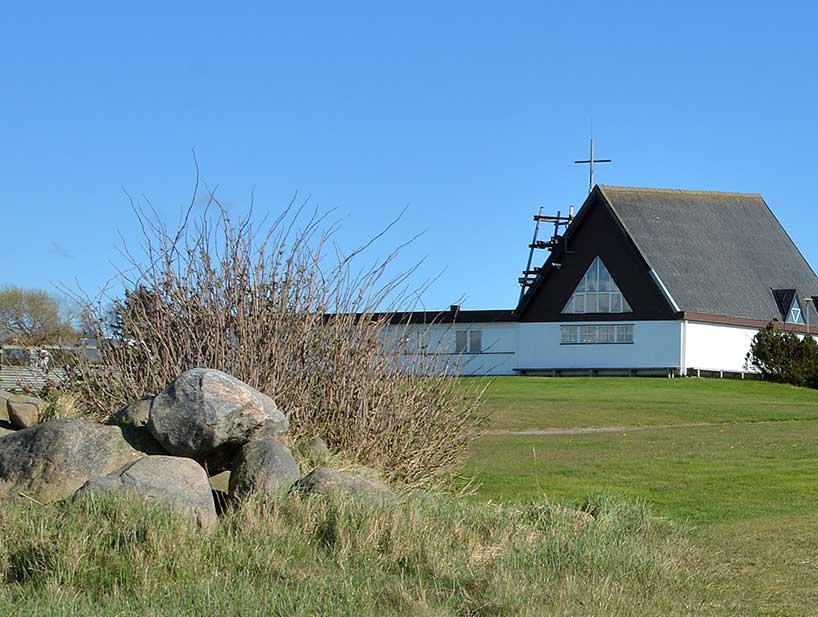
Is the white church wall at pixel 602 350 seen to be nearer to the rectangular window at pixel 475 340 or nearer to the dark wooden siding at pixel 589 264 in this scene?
the dark wooden siding at pixel 589 264

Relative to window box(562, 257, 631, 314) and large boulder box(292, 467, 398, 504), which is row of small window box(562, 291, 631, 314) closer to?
window box(562, 257, 631, 314)

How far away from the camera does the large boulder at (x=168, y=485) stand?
9.23 metres

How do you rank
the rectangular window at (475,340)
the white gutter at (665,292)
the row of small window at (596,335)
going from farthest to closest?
the rectangular window at (475,340) < the row of small window at (596,335) < the white gutter at (665,292)

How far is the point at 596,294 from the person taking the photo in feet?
187

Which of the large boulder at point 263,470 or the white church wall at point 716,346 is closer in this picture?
the large boulder at point 263,470

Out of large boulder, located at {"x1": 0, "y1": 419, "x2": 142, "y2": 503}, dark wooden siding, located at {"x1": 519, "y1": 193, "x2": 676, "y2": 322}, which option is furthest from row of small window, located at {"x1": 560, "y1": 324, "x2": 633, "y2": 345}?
large boulder, located at {"x1": 0, "y1": 419, "x2": 142, "y2": 503}

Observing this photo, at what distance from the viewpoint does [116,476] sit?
958 cm

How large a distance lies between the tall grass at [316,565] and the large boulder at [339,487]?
230 millimetres

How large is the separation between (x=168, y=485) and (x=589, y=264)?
160 ft

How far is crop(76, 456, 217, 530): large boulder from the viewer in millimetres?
9227

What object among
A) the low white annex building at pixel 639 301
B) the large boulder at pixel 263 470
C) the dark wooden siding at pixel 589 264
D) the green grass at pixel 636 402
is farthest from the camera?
the dark wooden siding at pixel 589 264

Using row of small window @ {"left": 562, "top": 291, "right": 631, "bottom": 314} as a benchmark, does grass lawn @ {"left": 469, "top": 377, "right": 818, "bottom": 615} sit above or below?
below

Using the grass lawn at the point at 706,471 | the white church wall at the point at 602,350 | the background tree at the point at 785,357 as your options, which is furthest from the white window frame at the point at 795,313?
the grass lawn at the point at 706,471

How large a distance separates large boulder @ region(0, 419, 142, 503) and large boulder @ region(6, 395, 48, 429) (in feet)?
5.59
